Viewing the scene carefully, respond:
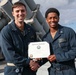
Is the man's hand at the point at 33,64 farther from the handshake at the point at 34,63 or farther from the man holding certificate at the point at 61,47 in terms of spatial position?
the man holding certificate at the point at 61,47

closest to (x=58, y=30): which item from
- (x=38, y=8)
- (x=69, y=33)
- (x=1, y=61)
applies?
(x=69, y=33)

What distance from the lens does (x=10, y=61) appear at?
135 inches

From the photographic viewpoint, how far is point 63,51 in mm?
3430

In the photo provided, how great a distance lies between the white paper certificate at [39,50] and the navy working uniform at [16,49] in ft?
0.42

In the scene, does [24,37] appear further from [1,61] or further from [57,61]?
[1,61]

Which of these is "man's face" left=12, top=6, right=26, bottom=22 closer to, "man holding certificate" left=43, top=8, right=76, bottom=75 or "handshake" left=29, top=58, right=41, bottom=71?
"man holding certificate" left=43, top=8, right=76, bottom=75

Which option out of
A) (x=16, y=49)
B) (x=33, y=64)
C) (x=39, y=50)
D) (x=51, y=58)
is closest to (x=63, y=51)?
(x=51, y=58)

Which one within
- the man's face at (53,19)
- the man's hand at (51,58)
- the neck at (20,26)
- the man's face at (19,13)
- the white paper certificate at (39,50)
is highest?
the man's face at (19,13)

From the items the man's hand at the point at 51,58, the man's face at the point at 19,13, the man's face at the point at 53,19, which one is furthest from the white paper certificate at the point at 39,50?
the man's face at the point at 19,13

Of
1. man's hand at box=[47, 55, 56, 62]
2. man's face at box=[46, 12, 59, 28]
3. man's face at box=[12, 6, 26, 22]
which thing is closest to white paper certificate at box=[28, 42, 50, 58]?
man's hand at box=[47, 55, 56, 62]

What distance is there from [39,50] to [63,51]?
0.34m

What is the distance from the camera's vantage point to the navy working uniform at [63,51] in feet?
11.0

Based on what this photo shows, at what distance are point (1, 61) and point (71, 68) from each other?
11.2 m

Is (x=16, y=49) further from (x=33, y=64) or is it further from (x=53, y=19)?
(x=53, y=19)
